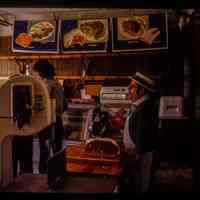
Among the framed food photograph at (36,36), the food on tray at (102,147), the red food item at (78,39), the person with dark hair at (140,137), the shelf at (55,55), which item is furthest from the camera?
the framed food photograph at (36,36)

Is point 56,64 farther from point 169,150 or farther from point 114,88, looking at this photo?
point 169,150

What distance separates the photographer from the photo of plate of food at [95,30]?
15.8 ft

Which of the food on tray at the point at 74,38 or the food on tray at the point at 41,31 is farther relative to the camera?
the food on tray at the point at 41,31

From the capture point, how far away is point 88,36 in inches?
191

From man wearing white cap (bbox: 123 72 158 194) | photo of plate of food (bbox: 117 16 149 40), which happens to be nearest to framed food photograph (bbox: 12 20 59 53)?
photo of plate of food (bbox: 117 16 149 40)

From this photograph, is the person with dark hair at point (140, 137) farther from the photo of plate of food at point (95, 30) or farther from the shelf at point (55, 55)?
the photo of plate of food at point (95, 30)

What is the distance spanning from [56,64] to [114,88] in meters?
0.97

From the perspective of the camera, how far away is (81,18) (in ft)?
16.3

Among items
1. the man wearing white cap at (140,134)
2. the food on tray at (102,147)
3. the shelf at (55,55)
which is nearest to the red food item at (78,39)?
the shelf at (55,55)

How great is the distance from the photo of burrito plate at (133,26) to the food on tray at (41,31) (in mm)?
975

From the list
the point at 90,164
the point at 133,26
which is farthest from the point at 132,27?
the point at 90,164

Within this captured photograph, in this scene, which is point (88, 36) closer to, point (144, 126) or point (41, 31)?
point (41, 31)

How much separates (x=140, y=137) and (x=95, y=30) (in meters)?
2.42

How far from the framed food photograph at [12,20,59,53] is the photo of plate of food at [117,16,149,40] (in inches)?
35.9
